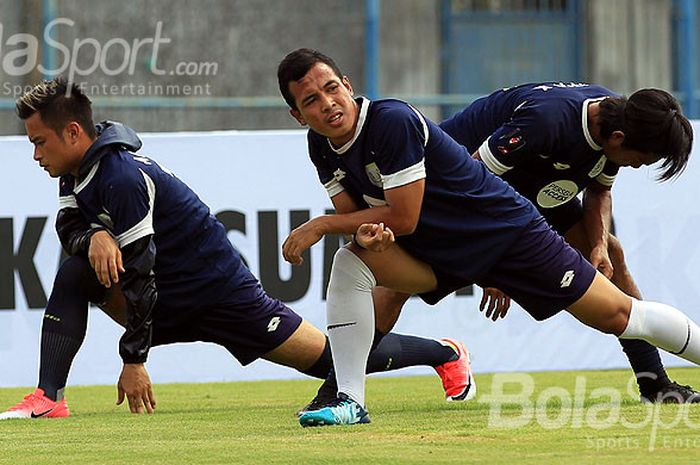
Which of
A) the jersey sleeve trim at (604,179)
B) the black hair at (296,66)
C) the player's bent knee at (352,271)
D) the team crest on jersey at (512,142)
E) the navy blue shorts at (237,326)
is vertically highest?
the black hair at (296,66)

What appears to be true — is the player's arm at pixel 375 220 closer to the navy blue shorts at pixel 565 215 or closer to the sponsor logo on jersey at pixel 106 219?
the sponsor logo on jersey at pixel 106 219

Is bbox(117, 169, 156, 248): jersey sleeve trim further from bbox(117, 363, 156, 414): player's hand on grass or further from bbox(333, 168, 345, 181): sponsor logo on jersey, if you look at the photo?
bbox(333, 168, 345, 181): sponsor logo on jersey

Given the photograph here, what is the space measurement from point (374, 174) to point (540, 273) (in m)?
0.73

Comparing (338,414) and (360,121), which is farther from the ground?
(360,121)

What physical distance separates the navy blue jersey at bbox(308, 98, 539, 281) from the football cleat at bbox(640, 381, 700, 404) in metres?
1.15

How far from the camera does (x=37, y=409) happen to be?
638cm

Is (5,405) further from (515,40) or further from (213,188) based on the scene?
(515,40)

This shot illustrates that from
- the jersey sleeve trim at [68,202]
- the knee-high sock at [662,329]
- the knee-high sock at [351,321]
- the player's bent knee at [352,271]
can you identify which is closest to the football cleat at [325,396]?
the knee-high sock at [351,321]

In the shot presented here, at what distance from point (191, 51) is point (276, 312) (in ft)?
29.9

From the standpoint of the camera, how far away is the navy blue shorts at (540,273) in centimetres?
566

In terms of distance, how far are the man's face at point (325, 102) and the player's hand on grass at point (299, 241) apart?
0.33 metres

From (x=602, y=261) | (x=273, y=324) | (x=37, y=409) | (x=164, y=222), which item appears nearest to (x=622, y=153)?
(x=602, y=261)

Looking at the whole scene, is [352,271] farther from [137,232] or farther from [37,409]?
[37,409]

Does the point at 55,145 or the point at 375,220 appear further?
the point at 55,145
